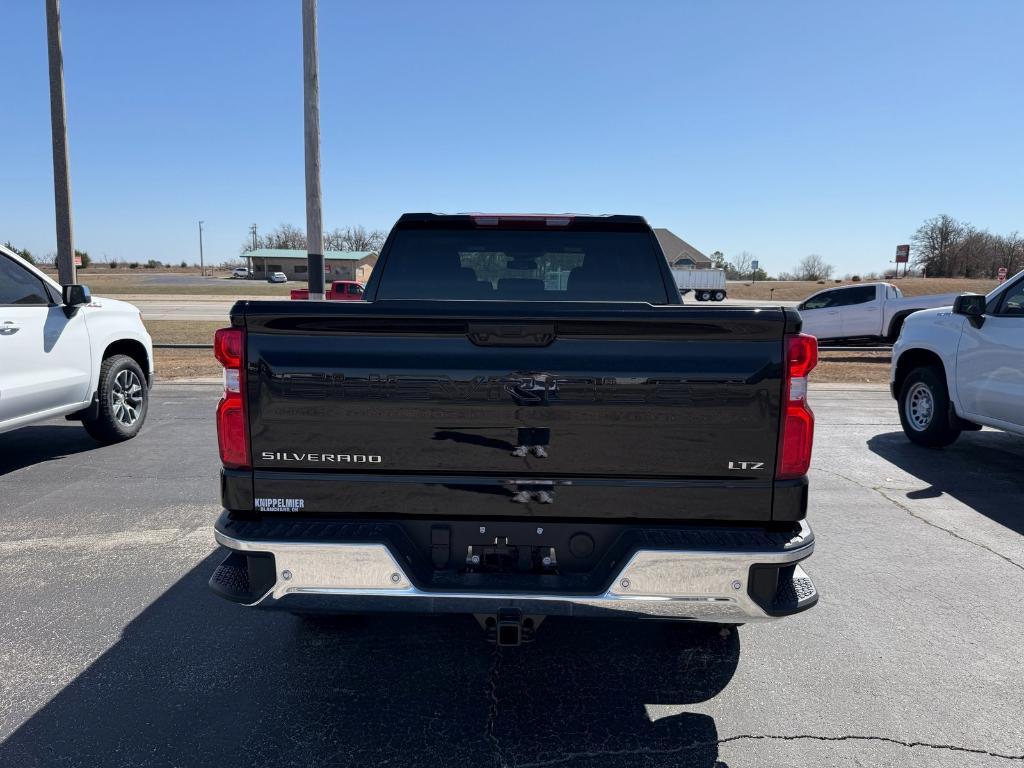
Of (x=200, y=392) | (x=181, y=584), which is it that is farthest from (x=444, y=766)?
(x=200, y=392)

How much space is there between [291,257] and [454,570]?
10321cm

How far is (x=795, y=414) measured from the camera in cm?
254

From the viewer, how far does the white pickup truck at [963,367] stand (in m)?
6.30

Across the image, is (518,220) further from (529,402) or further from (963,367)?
(963,367)

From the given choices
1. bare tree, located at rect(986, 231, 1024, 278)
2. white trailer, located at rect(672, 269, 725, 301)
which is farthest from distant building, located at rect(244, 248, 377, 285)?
bare tree, located at rect(986, 231, 1024, 278)

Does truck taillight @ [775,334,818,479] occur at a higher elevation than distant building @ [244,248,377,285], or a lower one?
lower

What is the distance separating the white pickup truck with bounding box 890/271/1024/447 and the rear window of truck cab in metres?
4.21

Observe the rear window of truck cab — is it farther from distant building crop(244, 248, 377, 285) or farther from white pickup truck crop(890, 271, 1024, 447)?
distant building crop(244, 248, 377, 285)

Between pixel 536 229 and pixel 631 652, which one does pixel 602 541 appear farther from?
pixel 536 229

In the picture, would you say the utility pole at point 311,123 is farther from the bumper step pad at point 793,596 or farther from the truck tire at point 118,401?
the bumper step pad at point 793,596

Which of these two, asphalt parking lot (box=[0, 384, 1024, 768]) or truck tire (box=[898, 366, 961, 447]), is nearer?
asphalt parking lot (box=[0, 384, 1024, 768])

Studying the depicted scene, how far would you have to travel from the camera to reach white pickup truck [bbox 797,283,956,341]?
17.3 meters

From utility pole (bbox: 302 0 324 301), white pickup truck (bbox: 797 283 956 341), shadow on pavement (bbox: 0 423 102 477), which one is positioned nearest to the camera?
shadow on pavement (bbox: 0 423 102 477)

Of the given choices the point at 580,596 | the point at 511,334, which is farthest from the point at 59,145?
the point at 580,596
